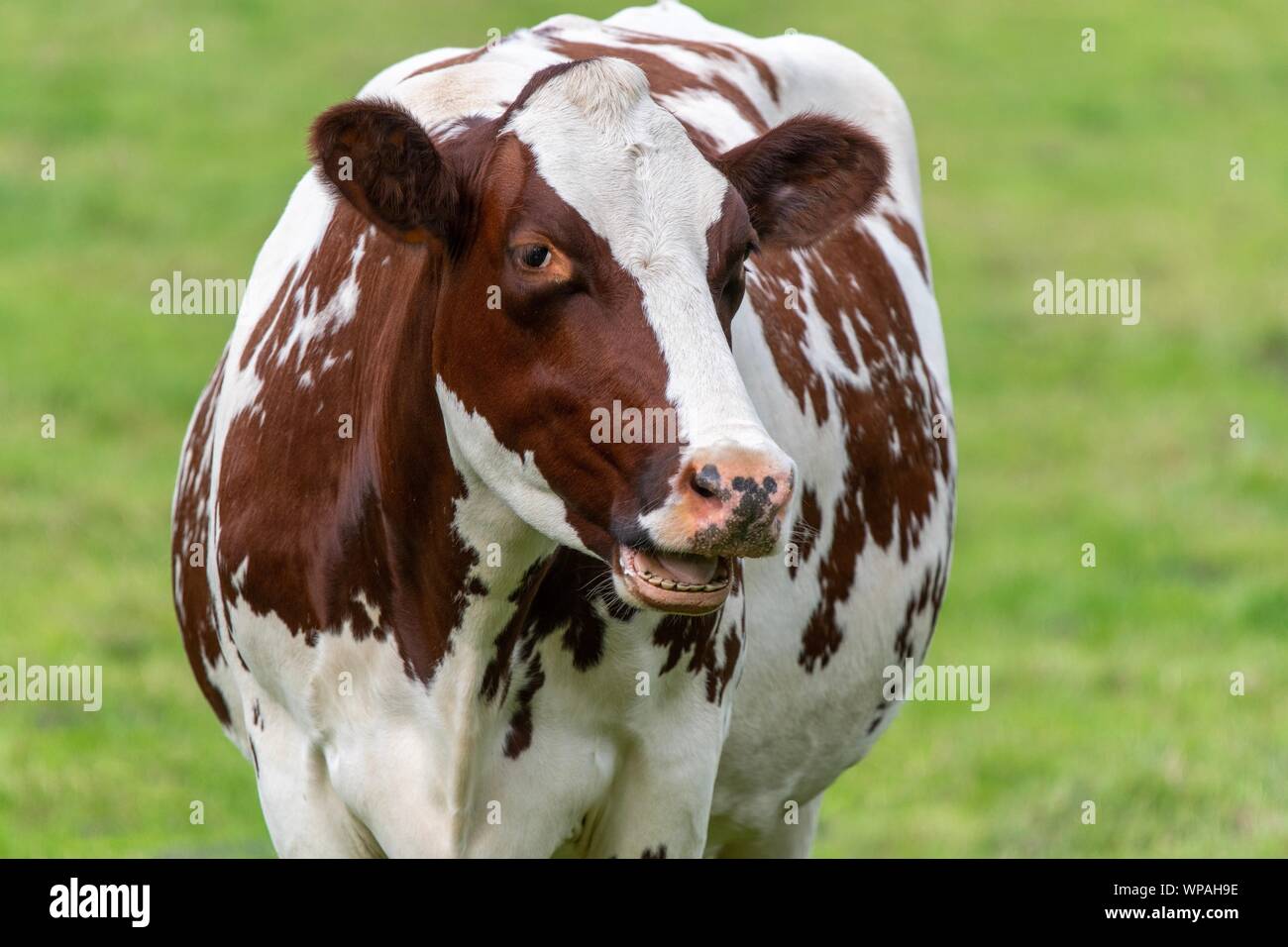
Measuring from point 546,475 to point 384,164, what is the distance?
665 mm

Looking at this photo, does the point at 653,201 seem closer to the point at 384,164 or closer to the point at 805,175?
the point at 384,164

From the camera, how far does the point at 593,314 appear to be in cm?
378

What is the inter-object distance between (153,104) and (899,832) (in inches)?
443

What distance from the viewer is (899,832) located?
324 inches

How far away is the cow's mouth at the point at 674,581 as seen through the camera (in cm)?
369

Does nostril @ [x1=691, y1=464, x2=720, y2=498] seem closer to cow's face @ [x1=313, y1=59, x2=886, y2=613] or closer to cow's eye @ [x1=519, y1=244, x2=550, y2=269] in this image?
cow's face @ [x1=313, y1=59, x2=886, y2=613]

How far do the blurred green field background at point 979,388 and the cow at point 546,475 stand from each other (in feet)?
8.99

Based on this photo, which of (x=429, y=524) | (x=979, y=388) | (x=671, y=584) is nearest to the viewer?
(x=671, y=584)

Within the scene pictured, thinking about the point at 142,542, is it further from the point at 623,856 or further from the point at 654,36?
the point at 623,856

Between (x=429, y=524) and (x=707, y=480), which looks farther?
(x=429, y=524)

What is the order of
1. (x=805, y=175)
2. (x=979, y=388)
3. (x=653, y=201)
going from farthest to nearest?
1. (x=979, y=388)
2. (x=805, y=175)
3. (x=653, y=201)

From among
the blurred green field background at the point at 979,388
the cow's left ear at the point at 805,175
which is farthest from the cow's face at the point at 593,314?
the blurred green field background at the point at 979,388

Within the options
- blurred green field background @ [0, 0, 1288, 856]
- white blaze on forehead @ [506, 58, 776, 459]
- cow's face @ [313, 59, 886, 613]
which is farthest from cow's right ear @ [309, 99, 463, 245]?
blurred green field background @ [0, 0, 1288, 856]

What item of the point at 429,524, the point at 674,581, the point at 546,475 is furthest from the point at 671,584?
the point at 429,524
